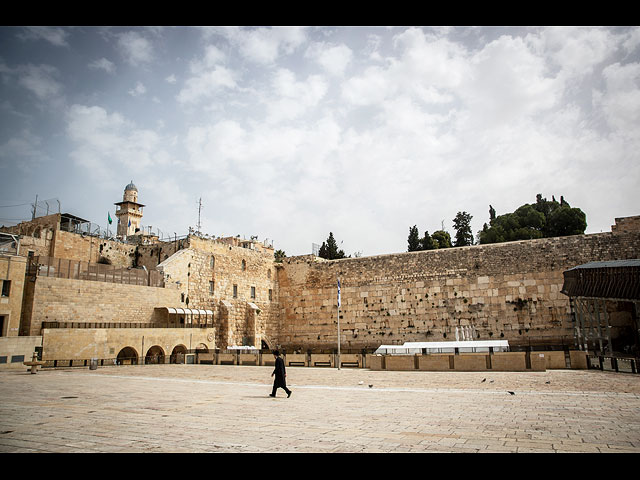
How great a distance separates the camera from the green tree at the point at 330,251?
51594mm

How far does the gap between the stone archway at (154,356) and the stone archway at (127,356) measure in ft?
1.88

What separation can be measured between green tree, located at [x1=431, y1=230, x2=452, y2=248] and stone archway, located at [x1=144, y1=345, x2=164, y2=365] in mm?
33194

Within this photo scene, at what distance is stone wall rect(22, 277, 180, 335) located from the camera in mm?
19578

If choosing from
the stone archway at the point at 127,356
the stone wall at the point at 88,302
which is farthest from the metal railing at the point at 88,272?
the stone archway at the point at 127,356

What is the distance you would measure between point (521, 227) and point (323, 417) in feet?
144

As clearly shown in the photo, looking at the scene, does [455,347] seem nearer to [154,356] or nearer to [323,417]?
[323,417]

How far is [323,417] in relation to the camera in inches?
273

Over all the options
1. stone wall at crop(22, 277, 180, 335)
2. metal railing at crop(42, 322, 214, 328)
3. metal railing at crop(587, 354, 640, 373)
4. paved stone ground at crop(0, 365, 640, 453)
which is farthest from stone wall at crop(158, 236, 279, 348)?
metal railing at crop(587, 354, 640, 373)

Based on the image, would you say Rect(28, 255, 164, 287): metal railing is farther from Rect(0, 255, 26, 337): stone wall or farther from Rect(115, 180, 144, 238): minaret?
Rect(115, 180, 144, 238): minaret

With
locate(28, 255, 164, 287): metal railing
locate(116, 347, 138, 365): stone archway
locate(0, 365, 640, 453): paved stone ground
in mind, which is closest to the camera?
locate(0, 365, 640, 453): paved stone ground

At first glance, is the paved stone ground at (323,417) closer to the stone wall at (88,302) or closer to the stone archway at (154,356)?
the stone wall at (88,302)

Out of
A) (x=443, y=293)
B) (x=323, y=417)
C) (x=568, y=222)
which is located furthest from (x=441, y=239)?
(x=323, y=417)

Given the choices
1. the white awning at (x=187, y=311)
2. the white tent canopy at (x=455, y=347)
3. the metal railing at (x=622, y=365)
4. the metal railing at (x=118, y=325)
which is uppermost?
the white awning at (x=187, y=311)
